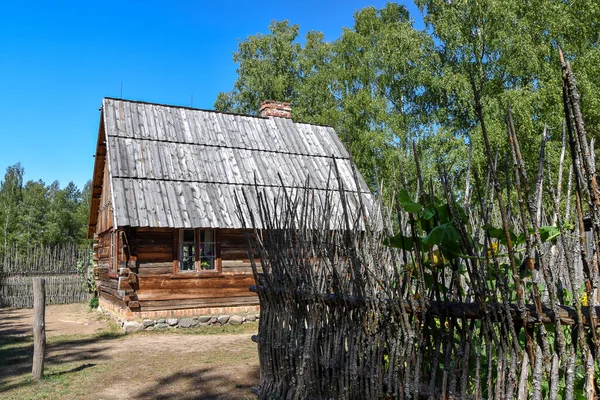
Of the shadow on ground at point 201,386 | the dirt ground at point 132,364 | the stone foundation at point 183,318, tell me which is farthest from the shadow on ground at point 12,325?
the shadow on ground at point 201,386

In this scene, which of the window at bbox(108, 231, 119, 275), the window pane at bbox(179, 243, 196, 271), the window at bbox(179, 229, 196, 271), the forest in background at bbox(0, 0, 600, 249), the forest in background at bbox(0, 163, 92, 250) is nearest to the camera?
the window at bbox(179, 229, 196, 271)

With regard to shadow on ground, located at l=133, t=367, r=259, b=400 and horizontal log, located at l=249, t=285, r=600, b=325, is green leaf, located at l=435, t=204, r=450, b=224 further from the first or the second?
shadow on ground, located at l=133, t=367, r=259, b=400

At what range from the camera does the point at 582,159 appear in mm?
1707

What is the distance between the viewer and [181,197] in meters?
11.8

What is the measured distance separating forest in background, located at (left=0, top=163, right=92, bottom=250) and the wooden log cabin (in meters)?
36.0

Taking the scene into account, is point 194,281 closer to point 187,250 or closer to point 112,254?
point 187,250

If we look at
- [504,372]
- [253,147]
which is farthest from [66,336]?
[504,372]

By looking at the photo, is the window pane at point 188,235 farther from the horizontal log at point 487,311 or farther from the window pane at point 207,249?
the horizontal log at point 487,311

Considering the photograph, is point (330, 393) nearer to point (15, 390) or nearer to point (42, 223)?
point (15, 390)

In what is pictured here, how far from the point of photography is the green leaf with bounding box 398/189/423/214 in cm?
237

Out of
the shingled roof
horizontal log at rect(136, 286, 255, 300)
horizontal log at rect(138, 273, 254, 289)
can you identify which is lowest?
horizontal log at rect(136, 286, 255, 300)

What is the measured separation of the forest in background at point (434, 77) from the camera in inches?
638

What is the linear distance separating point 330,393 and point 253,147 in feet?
36.8

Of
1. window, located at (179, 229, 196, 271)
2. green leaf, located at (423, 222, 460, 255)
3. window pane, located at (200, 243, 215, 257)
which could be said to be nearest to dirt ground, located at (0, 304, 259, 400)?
window, located at (179, 229, 196, 271)
